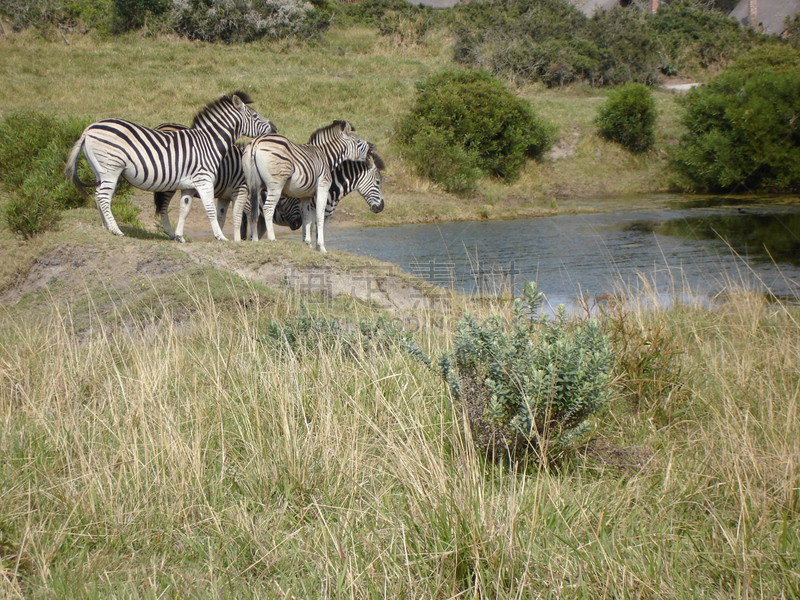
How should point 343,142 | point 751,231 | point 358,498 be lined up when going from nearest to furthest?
point 358,498
point 343,142
point 751,231

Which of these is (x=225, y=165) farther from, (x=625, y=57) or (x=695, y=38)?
(x=695, y=38)

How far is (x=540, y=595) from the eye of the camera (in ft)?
6.73

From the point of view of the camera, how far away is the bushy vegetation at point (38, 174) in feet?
29.6

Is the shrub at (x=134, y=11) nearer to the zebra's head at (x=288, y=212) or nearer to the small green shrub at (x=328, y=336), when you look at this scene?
the zebra's head at (x=288, y=212)

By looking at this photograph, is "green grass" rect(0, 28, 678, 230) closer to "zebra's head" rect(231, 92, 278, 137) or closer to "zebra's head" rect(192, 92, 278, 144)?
"zebra's head" rect(231, 92, 278, 137)

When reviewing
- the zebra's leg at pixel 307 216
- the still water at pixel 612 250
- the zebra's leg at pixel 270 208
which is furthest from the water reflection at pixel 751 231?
the zebra's leg at pixel 270 208

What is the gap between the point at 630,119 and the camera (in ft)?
85.9

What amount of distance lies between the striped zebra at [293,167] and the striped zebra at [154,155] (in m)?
0.62

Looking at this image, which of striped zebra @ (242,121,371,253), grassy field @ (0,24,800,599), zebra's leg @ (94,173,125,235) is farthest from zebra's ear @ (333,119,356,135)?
grassy field @ (0,24,800,599)

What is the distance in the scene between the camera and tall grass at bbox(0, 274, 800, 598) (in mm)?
2158

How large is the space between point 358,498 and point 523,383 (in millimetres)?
991

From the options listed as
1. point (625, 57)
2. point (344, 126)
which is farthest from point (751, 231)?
point (625, 57)

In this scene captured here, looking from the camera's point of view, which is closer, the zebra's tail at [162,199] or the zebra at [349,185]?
the zebra's tail at [162,199]

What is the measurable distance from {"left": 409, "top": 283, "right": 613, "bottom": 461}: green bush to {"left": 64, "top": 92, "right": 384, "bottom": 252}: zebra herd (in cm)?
619
